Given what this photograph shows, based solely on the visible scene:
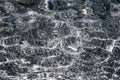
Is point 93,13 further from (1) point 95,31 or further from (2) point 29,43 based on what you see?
(2) point 29,43

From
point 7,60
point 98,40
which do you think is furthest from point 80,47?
point 7,60

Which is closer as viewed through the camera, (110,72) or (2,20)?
(2,20)

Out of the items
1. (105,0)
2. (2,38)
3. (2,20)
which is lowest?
(2,38)

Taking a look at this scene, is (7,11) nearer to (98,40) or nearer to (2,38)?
(2,38)

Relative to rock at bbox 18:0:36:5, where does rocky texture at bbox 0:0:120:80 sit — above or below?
below

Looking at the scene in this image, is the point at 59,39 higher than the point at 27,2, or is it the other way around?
the point at 27,2

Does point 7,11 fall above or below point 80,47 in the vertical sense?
above

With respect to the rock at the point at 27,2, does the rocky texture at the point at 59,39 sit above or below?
below

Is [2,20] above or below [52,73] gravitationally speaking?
above

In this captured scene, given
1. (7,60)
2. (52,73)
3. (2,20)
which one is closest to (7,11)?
(2,20)
